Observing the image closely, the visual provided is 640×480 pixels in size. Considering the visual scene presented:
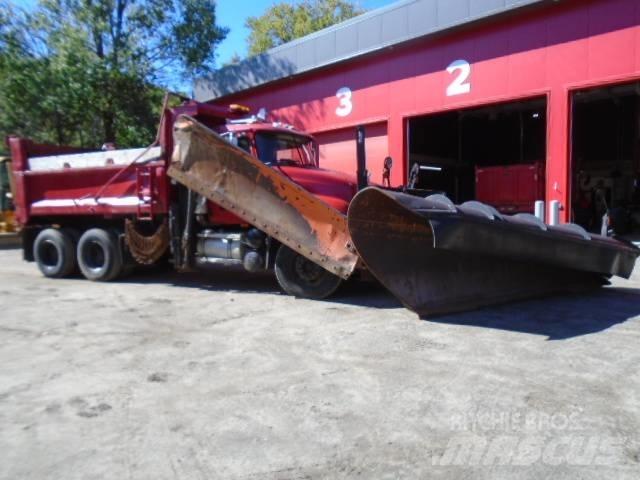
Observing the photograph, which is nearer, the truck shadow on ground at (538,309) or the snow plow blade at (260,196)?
the truck shadow on ground at (538,309)

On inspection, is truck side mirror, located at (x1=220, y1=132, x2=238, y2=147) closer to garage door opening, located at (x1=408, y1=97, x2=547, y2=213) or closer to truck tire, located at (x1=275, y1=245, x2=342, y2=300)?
truck tire, located at (x1=275, y1=245, x2=342, y2=300)

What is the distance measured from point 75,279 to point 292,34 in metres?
33.1

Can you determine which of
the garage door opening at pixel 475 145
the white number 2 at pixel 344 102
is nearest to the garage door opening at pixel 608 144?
the garage door opening at pixel 475 145

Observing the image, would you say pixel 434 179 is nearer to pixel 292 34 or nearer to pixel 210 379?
pixel 210 379

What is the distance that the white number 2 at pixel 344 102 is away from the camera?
15.1 meters

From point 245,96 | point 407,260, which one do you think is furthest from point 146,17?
point 407,260

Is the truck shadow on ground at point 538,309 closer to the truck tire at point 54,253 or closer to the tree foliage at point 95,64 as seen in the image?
the truck tire at point 54,253

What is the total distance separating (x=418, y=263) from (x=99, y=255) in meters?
6.09

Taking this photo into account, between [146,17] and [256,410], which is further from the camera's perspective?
[146,17]

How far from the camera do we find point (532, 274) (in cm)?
634

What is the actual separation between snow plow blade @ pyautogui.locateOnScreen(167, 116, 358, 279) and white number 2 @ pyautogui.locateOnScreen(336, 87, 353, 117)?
8.69m

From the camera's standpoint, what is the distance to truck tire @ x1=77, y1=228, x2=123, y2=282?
8750 mm

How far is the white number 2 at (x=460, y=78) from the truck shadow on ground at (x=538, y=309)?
22.3 feet

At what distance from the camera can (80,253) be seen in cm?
909
